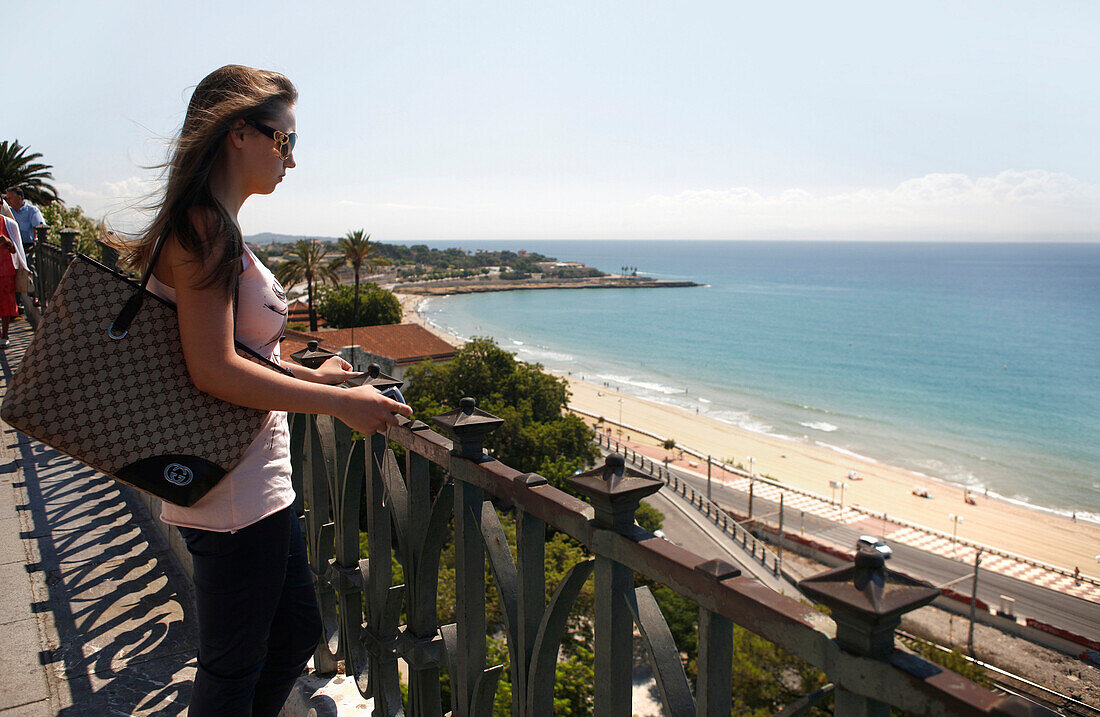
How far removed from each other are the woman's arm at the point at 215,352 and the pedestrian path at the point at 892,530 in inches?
1368

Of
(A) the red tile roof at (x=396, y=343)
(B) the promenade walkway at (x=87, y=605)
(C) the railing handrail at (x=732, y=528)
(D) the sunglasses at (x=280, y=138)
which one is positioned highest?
(D) the sunglasses at (x=280, y=138)

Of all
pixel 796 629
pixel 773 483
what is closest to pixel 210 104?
pixel 796 629

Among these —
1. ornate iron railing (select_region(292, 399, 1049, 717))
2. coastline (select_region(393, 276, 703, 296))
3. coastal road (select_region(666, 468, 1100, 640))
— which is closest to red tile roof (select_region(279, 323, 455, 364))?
coastal road (select_region(666, 468, 1100, 640))

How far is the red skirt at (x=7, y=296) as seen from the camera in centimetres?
794

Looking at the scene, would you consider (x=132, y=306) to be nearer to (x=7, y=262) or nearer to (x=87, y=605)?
(x=87, y=605)

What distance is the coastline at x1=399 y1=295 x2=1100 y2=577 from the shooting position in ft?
109

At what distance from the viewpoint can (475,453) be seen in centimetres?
195

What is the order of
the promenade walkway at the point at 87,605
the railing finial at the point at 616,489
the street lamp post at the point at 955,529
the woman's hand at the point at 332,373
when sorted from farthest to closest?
1. the street lamp post at the point at 955,529
2. the promenade walkway at the point at 87,605
3. the woman's hand at the point at 332,373
4. the railing finial at the point at 616,489

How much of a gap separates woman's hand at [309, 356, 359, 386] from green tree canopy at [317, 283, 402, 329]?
55152 mm

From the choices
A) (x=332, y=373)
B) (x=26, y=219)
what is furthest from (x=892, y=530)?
(x=332, y=373)

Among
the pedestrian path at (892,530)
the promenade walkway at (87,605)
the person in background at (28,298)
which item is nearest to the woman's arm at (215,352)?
the promenade walkway at (87,605)

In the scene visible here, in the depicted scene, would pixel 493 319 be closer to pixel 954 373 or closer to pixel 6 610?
pixel 954 373

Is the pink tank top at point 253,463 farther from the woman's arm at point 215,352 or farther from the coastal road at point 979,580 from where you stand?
the coastal road at point 979,580

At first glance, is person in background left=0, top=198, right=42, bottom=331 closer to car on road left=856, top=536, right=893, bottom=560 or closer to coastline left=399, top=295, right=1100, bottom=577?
car on road left=856, top=536, right=893, bottom=560
